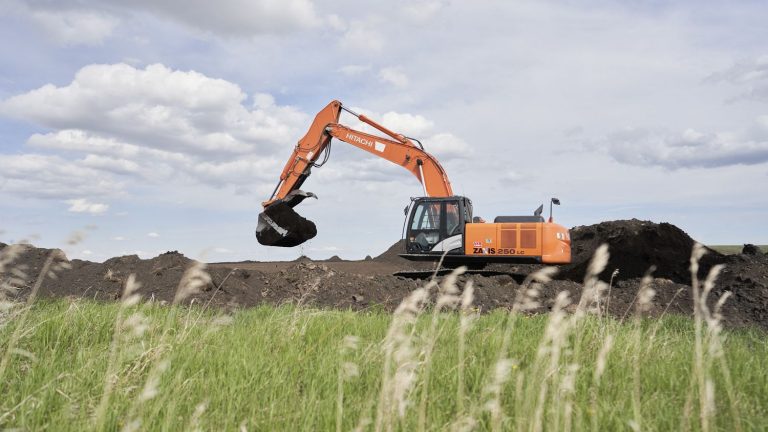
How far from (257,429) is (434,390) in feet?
4.12

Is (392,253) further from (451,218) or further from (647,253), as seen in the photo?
(647,253)

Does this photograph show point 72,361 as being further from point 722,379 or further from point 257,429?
point 722,379

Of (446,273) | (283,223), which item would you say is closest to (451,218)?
(446,273)

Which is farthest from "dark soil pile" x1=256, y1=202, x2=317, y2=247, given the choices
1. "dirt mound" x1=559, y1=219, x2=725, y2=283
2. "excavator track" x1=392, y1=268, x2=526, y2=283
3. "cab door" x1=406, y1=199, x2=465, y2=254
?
"dirt mound" x1=559, y1=219, x2=725, y2=283

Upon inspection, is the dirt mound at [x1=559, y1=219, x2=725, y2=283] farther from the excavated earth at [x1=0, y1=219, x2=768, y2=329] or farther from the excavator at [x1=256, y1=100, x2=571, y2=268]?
the excavator at [x1=256, y1=100, x2=571, y2=268]

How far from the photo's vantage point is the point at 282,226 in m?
16.5

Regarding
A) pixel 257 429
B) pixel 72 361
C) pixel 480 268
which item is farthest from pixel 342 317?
pixel 480 268

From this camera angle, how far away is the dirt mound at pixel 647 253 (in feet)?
58.6

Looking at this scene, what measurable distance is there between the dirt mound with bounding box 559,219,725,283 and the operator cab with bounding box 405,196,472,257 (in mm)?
4948

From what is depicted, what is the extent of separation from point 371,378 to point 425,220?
11.1 m

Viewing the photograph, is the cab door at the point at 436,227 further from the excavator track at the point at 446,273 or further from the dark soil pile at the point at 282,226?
the dark soil pile at the point at 282,226

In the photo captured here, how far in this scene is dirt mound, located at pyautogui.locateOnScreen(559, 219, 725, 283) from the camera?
58.6ft

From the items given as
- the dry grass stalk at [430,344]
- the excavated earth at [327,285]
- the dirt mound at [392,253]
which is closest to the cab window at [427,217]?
the excavated earth at [327,285]

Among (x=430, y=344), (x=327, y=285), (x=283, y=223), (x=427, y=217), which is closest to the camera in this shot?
(x=430, y=344)
